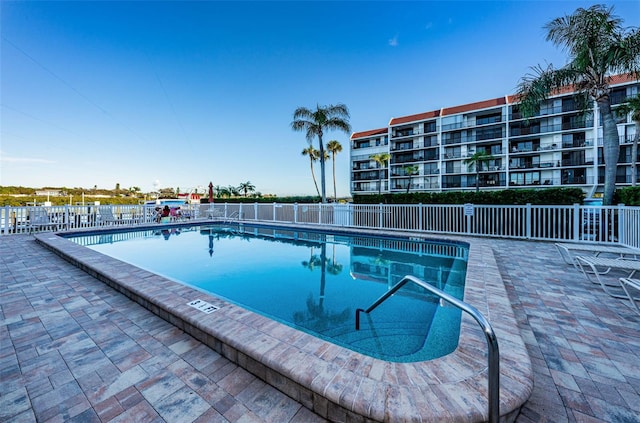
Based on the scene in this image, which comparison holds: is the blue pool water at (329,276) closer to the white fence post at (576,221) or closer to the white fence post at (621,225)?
the white fence post at (576,221)

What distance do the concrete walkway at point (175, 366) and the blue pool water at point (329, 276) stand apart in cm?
84

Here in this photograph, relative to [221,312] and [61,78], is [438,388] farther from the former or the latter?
[61,78]

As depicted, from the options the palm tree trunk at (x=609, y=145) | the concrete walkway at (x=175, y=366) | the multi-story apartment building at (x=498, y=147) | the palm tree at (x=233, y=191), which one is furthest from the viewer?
the palm tree at (x=233, y=191)

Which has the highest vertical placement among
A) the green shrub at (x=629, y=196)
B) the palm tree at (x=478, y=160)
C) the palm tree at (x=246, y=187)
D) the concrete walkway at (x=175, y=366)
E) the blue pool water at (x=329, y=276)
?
the palm tree at (x=478, y=160)

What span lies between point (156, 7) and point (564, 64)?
14.8 metres

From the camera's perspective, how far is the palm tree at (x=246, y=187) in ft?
138

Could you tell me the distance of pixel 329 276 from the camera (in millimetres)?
5016

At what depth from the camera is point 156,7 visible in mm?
10008

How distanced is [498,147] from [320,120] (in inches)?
911

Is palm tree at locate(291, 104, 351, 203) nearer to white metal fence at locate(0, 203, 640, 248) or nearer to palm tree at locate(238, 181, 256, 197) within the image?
white metal fence at locate(0, 203, 640, 248)

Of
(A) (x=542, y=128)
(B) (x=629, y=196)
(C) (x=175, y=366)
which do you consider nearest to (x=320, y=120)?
(B) (x=629, y=196)

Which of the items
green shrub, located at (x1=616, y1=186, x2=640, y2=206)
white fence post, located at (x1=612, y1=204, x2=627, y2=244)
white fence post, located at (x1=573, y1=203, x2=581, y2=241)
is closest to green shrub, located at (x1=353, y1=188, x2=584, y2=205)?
green shrub, located at (x1=616, y1=186, x2=640, y2=206)

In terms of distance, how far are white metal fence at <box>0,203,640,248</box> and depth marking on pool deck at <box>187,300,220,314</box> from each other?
7.90m

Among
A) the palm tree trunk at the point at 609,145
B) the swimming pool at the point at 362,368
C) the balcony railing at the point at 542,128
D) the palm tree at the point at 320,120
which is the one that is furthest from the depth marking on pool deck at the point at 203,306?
the balcony railing at the point at 542,128
